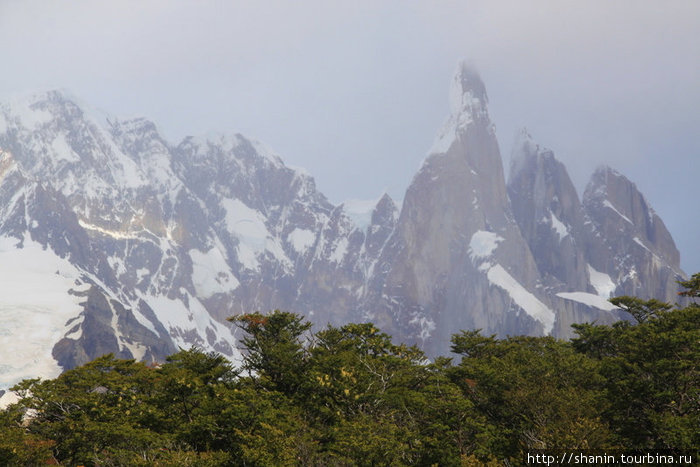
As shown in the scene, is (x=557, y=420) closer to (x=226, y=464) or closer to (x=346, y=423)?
(x=346, y=423)

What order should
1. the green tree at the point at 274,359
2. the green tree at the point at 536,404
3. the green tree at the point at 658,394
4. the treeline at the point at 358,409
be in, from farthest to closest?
the green tree at the point at 274,359 → the treeline at the point at 358,409 → the green tree at the point at 658,394 → the green tree at the point at 536,404

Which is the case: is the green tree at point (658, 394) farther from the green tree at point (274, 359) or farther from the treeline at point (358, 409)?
the green tree at point (274, 359)

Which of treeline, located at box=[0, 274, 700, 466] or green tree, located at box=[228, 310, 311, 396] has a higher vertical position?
green tree, located at box=[228, 310, 311, 396]

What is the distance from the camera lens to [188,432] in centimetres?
5016

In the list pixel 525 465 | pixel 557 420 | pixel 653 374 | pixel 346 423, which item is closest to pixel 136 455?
pixel 346 423

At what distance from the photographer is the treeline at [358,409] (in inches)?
1750

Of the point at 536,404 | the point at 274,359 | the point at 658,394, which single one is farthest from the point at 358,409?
the point at 658,394

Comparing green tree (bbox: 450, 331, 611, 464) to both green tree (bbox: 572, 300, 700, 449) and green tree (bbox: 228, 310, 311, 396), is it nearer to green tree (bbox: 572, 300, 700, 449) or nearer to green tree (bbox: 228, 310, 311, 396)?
green tree (bbox: 572, 300, 700, 449)

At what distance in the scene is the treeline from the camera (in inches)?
1750

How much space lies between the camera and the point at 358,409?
53250 mm

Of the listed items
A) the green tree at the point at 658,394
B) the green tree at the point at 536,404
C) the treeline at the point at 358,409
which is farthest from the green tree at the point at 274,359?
the green tree at the point at 658,394

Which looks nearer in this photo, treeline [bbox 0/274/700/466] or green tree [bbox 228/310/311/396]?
treeline [bbox 0/274/700/466]

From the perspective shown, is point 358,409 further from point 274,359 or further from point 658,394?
point 658,394

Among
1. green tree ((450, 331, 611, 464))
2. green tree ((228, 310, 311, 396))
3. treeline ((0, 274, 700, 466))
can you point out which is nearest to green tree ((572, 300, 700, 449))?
treeline ((0, 274, 700, 466))
